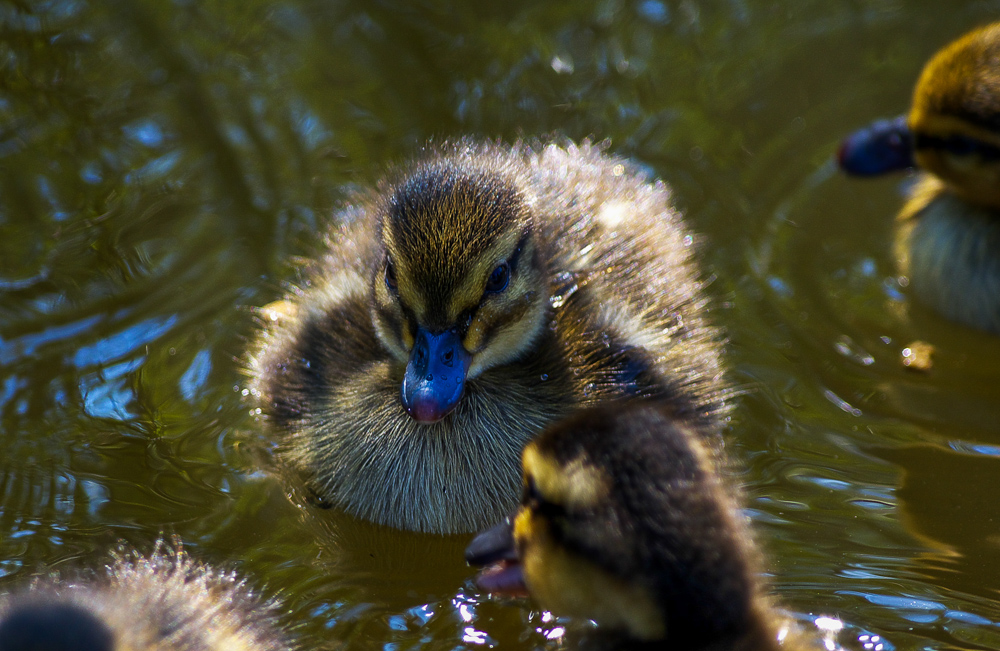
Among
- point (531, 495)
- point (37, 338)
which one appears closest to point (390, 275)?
point (531, 495)

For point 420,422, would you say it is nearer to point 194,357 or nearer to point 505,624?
point 505,624

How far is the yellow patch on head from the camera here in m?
2.57

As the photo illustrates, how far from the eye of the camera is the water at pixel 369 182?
3.44 metres

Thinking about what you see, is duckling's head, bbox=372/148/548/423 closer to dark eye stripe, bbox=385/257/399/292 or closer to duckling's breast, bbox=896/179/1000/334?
dark eye stripe, bbox=385/257/399/292

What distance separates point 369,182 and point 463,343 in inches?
Result: 66.2

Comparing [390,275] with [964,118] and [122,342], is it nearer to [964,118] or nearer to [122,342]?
[122,342]

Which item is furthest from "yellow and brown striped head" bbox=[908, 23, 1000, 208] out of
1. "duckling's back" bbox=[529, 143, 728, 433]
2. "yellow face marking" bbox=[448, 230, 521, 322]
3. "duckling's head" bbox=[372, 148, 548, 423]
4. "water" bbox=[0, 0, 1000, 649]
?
"yellow face marking" bbox=[448, 230, 521, 322]

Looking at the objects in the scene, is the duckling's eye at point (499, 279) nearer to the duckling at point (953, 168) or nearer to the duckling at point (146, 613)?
the duckling at point (146, 613)

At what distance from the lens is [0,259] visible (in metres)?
4.46

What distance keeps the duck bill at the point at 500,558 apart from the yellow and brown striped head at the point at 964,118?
94.1 inches

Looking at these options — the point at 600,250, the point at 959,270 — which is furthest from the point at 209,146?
the point at 959,270

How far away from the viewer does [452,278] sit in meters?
3.26

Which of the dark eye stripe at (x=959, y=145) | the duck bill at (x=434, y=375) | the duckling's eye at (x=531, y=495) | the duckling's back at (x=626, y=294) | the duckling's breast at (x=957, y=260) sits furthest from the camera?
the duckling's breast at (x=957, y=260)

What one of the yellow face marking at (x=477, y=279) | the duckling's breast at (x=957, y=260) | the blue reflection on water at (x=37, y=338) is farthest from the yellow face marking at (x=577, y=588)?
the duckling's breast at (x=957, y=260)
